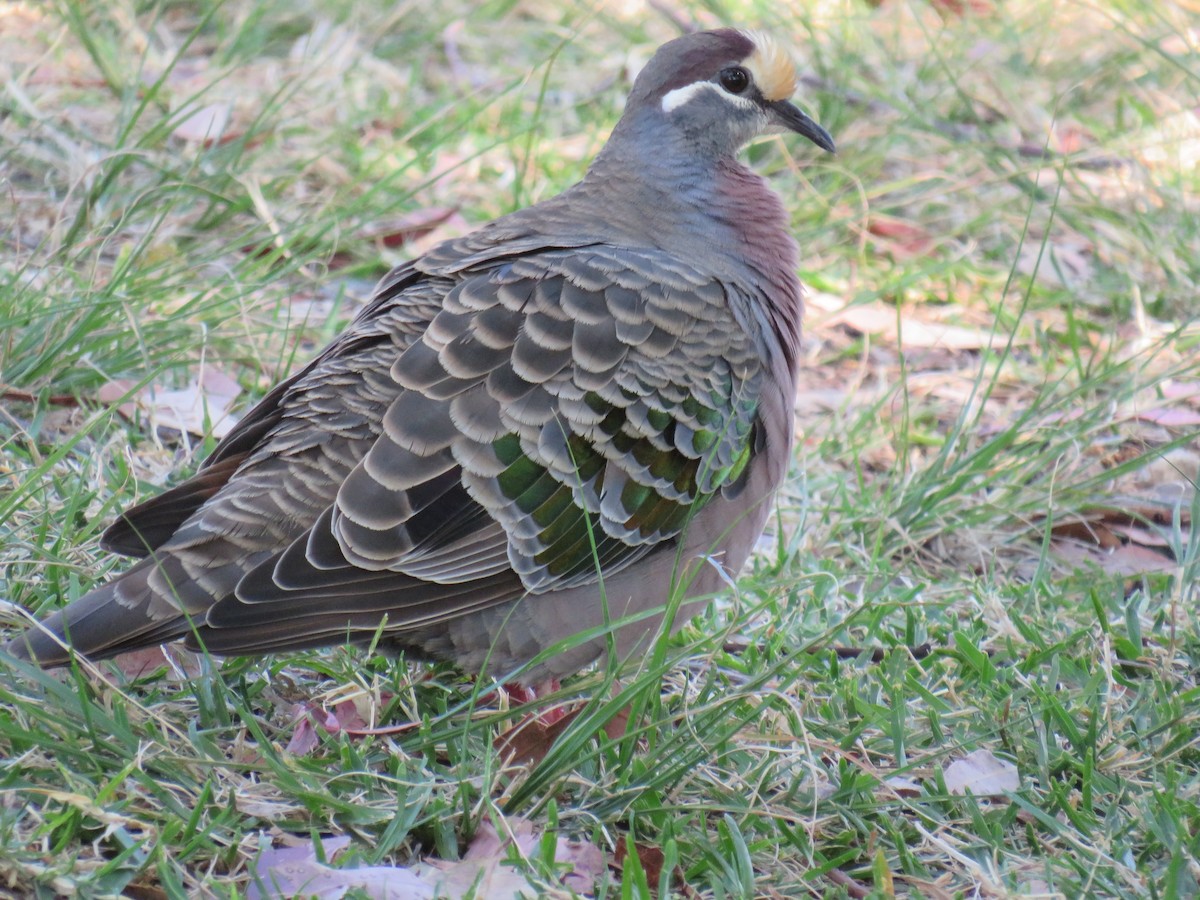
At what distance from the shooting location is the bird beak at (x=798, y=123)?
3812 mm

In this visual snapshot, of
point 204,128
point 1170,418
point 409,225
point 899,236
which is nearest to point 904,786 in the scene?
point 1170,418

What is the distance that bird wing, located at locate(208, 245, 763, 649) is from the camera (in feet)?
8.74

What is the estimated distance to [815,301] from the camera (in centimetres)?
506

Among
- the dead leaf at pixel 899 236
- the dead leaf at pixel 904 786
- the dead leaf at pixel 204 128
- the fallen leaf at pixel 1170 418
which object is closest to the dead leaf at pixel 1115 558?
the fallen leaf at pixel 1170 418

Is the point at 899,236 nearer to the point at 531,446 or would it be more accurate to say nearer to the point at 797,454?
the point at 797,454

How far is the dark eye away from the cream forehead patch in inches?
0.8

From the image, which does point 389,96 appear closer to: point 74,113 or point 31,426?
point 74,113

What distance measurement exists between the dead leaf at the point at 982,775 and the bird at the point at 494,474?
0.58 meters

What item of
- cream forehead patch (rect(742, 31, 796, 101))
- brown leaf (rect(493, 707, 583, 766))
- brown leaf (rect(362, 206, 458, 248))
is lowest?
brown leaf (rect(493, 707, 583, 766))

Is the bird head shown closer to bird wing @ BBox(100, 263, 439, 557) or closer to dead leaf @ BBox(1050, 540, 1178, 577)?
bird wing @ BBox(100, 263, 439, 557)

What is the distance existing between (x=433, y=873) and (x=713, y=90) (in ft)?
7.07

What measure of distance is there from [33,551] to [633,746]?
4.41ft

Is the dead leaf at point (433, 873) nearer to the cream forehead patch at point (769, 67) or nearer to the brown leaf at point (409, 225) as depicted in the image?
the cream forehead patch at point (769, 67)

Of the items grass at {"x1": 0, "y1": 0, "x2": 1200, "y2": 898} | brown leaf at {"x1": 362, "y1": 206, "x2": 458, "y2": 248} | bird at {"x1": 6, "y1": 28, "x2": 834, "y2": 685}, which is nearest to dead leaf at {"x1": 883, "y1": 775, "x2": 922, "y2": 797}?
grass at {"x1": 0, "y1": 0, "x2": 1200, "y2": 898}
